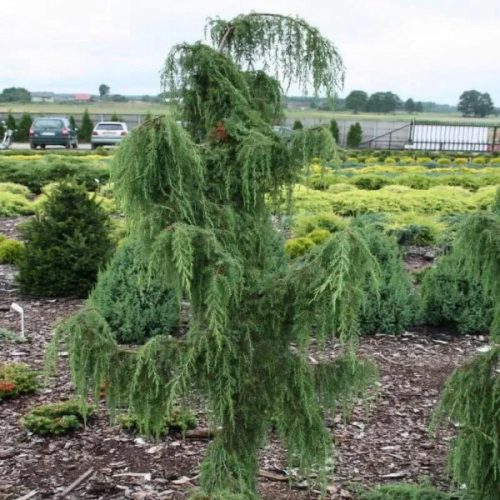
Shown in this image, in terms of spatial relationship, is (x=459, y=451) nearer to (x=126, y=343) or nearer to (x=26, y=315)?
(x=126, y=343)

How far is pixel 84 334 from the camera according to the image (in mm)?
2926

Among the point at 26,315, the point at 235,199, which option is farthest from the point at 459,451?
the point at 26,315

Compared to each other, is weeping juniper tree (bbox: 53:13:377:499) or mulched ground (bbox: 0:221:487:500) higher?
weeping juniper tree (bbox: 53:13:377:499)

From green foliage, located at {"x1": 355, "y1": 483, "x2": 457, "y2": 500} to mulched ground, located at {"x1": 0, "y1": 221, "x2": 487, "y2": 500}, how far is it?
238 millimetres

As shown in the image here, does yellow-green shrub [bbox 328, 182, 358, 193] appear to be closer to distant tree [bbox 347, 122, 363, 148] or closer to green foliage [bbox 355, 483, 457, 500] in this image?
green foliage [bbox 355, 483, 457, 500]

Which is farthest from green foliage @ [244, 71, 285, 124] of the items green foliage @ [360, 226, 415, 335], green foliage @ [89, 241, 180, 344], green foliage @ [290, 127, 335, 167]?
green foliage @ [360, 226, 415, 335]

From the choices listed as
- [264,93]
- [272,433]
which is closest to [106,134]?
[272,433]

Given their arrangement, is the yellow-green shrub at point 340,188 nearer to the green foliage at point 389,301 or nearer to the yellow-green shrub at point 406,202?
the yellow-green shrub at point 406,202

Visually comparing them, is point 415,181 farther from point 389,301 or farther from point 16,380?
point 16,380

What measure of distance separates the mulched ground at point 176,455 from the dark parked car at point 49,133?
26.2m

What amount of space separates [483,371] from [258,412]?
94cm

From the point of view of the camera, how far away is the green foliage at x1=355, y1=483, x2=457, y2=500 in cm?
360

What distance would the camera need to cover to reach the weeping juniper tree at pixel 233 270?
2.72 meters

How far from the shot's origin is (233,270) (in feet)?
8.99
